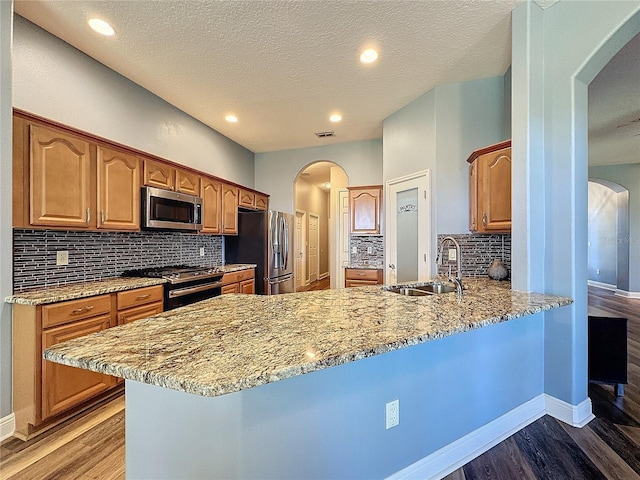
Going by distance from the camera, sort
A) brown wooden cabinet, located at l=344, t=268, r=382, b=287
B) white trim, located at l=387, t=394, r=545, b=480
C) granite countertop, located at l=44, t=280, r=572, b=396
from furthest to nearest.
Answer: brown wooden cabinet, located at l=344, t=268, r=382, b=287
white trim, located at l=387, t=394, r=545, b=480
granite countertop, located at l=44, t=280, r=572, b=396

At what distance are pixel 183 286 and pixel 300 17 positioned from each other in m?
2.56

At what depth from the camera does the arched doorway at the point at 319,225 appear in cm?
585

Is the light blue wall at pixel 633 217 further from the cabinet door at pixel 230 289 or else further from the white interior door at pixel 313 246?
the cabinet door at pixel 230 289

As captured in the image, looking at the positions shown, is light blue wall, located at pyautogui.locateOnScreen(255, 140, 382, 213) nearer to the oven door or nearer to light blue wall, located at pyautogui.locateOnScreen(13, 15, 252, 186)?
light blue wall, located at pyautogui.locateOnScreen(13, 15, 252, 186)

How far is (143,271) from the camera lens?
3.04 meters

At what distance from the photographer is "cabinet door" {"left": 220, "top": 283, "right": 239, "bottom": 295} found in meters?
3.57

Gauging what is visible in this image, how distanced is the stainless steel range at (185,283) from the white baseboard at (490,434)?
7.55 feet

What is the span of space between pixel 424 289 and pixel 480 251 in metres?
0.94

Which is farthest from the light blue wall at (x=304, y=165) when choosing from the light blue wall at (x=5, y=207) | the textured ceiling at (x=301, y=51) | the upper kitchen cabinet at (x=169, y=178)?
the light blue wall at (x=5, y=207)

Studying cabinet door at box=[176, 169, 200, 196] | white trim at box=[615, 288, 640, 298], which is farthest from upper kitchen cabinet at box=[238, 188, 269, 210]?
white trim at box=[615, 288, 640, 298]

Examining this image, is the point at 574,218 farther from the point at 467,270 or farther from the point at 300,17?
the point at 300,17

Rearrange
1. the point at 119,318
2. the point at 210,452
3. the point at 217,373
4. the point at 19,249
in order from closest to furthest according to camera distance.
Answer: the point at 217,373
the point at 210,452
the point at 19,249
the point at 119,318

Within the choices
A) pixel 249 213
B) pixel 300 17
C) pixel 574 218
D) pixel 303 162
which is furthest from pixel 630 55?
pixel 249 213

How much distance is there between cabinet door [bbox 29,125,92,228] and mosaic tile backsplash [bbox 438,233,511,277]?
129 inches
